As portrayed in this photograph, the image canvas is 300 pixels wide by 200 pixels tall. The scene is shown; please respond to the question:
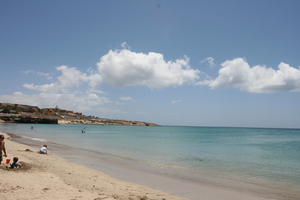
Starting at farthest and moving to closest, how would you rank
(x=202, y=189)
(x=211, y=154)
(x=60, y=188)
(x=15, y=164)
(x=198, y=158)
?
(x=211, y=154), (x=198, y=158), (x=15, y=164), (x=202, y=189), (x=60, y=188)

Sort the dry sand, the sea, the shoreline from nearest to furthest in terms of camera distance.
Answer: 1. the dry sand
2. the shoreline
3. the sea

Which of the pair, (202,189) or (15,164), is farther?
(15,164)

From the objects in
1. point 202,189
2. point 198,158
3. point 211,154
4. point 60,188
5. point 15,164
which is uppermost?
point 15,164

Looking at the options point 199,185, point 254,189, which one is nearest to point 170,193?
point 199,185

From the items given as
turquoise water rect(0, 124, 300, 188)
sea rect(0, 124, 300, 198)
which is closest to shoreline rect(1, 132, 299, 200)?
sea rect(0, 124, 300, 198)

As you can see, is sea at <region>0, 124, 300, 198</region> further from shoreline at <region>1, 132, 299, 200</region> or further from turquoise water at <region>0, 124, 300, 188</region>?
shoreline at <region>1, 132, 299, 200</region>

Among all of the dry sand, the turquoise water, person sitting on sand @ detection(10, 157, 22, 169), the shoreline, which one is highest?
person sitting on sand @ detection(10, 157, 22, 169)

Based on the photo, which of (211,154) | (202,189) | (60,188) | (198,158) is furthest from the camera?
(211,154)

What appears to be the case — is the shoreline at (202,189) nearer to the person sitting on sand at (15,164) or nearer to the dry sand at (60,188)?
the dry sand at (60,188)

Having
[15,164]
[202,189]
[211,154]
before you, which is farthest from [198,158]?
[15,164]

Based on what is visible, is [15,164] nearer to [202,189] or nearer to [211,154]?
[202,189]

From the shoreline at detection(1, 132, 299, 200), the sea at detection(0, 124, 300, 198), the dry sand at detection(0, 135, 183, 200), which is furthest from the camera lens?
the sea at detection(0, 124, 300, 198)

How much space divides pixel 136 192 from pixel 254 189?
5.91m

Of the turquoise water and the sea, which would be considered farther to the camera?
the turquoise water
